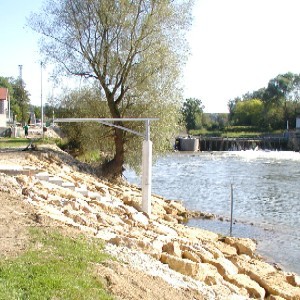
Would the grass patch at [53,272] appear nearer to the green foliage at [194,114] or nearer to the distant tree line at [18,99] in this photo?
the distant tree line at [18,99]

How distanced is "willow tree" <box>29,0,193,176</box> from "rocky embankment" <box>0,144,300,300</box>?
7.08 metres

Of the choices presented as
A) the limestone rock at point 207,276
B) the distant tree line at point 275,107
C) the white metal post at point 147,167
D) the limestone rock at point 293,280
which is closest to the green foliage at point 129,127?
the white metal post at point 147,167

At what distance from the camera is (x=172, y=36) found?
2386 cm

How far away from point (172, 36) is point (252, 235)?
10.1 m

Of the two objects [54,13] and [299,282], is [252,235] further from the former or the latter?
[54,13]

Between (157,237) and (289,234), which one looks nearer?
(157,237)

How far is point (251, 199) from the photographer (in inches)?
1091

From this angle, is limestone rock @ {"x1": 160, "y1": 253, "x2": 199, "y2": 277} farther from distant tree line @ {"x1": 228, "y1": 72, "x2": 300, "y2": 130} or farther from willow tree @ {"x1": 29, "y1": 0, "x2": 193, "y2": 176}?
A: distant tree line @ {"x1": 228, "y1": 72, "x2": 300, "y2": 130}

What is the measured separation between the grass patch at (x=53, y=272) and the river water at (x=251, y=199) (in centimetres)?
819

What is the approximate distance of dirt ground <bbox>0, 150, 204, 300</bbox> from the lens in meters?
6.89

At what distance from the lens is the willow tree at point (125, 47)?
2303 cm

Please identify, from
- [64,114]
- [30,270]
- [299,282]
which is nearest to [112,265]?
[30,270]

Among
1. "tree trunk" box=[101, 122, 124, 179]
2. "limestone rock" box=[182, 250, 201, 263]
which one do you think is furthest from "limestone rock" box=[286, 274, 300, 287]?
"tree trunk" box=[101, 122, 124, 179]

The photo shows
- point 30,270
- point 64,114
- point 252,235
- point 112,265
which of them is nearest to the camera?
point 30,270
